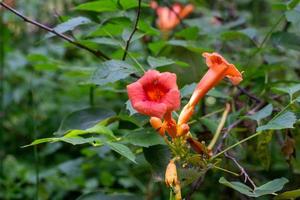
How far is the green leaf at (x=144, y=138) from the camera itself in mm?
1019

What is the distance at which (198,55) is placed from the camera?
154 centimetres

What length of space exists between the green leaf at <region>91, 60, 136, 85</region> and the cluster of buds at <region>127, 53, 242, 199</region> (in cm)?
14

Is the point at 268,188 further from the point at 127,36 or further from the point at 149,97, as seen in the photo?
the point at 127,36

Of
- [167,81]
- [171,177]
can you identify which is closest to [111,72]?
[167,81]

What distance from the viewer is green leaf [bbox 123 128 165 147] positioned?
1019 mm

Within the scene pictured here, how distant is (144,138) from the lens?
1043mm

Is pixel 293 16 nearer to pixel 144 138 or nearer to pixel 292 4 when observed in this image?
pixel 292 4

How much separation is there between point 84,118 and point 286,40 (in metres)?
0.58

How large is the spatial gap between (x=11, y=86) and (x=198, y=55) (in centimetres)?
135

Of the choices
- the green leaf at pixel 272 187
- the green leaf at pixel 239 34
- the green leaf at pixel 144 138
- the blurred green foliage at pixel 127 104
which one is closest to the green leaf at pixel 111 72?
the blurred green foliage at pixel 127 104

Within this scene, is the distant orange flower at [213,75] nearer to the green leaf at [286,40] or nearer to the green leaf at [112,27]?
the green leaf at [112,27]

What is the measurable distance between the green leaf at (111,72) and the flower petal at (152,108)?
17 cm

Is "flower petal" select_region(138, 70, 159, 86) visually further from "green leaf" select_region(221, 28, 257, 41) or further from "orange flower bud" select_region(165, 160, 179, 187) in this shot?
"green leaf" select_region(221, 28, 257, 41)

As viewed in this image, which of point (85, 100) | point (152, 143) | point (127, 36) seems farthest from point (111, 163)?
point (152, 143)
